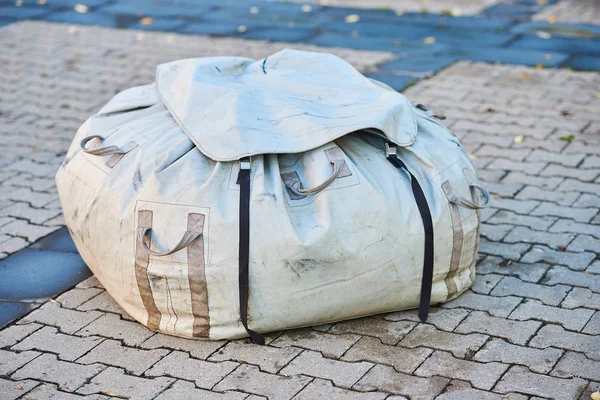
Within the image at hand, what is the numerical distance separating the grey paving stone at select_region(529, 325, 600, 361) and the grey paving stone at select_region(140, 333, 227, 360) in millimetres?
1250

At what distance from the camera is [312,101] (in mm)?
3635

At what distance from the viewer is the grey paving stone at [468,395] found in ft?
10.1

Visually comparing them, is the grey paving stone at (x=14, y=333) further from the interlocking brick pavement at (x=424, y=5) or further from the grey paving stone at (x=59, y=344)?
the interlocking brick pavement at (x=424, y=5)

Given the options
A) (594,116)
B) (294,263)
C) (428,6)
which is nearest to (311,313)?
(294,263)

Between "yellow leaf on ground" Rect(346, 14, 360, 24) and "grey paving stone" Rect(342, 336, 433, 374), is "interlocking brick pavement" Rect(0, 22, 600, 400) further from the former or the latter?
"yellow leaf on ground" Rect(346, 14, 360, 24)

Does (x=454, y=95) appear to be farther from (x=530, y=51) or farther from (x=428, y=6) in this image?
(x=428, y=6)

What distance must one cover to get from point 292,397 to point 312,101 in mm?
1240

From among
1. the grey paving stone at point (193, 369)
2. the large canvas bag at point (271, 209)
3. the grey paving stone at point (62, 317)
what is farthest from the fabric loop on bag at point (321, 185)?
the grey paving stone at point (62, 317)

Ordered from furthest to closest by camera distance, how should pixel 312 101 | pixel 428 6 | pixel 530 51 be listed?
1. pixel 428 6
2. pixel 530 51
3. pixel 312 101

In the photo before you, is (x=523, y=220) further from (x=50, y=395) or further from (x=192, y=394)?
(x=50, y=395)

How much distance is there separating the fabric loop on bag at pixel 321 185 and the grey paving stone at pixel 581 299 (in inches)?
46.2

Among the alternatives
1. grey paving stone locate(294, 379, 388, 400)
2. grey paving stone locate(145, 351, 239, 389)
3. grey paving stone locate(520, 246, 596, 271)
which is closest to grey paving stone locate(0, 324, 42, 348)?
grey paving stone locate(145, 351, 239, 389)

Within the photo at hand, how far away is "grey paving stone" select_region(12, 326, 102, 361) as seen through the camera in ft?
11.3

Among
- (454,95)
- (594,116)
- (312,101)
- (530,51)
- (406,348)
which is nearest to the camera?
(406,348)
